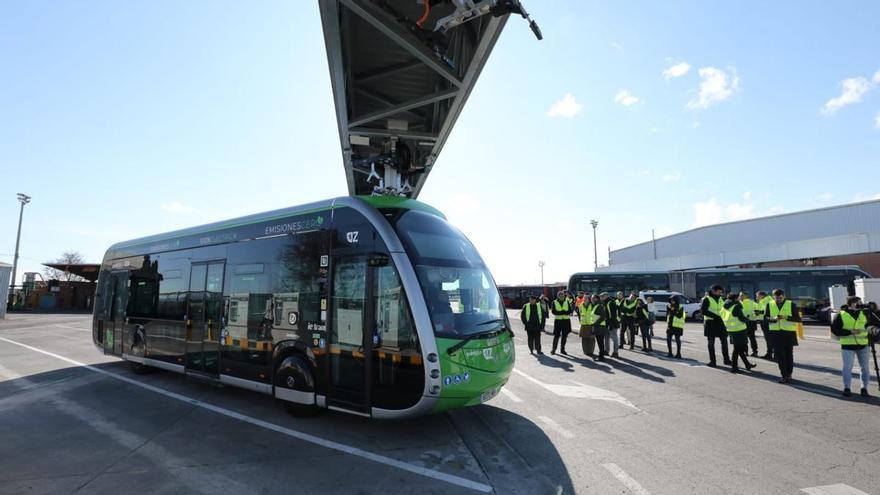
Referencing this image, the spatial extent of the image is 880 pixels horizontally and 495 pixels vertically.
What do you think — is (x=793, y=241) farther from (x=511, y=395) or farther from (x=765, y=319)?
(x=511, y=395)

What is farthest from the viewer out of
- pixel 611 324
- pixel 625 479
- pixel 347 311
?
pixel 611 324

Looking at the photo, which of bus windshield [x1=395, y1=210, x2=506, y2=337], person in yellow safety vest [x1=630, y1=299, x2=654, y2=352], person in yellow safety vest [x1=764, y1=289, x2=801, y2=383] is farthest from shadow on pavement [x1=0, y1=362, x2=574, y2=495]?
person in yellow safety vest [x1=630, y1=299, x2=654, y2=352]

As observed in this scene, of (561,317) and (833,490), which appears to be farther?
(561,317)

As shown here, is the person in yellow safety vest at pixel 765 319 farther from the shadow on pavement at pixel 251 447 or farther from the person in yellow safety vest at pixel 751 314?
the shadow on pavement at pixel 251 447

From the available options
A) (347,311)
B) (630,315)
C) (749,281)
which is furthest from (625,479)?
(749,281)

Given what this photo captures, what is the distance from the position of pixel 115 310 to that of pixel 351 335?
8196 mm

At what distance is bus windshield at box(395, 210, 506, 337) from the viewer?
5199 millimetres

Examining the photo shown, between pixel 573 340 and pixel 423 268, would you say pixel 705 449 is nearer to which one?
pixel 423 268

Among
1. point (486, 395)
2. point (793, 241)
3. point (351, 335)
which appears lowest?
point (486, 395)

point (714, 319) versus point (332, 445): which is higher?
point (714, 319)

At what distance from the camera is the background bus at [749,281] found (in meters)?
24.2

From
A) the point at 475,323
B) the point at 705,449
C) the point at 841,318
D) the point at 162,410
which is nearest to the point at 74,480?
the point at 162,410

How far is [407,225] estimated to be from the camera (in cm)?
569

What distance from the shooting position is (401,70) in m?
8.52
